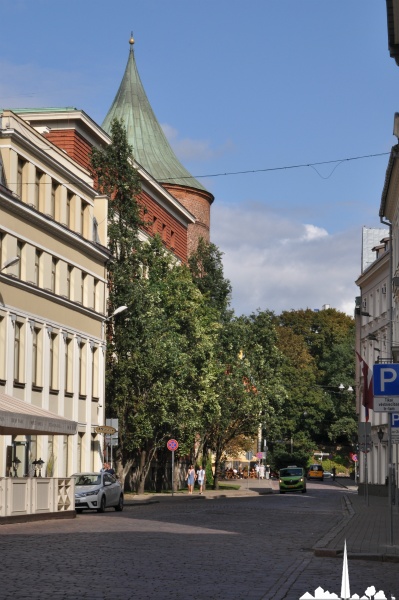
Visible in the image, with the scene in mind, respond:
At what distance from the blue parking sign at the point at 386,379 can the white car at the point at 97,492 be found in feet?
61.5

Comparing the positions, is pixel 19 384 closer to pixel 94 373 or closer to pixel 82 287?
pixel 82 287

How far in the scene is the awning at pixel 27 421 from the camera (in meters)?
32.5

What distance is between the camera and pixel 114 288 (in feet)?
198

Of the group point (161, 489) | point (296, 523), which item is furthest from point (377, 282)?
point (296, 523)

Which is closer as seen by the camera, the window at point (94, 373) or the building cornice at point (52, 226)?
the building cornice at point (52, 226)

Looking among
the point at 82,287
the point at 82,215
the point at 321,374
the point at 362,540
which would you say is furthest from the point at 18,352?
the point at 321,374

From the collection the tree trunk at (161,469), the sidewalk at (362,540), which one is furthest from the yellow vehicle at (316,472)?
the sidewalk at (362,540)

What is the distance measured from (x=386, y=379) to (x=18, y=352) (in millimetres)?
29212

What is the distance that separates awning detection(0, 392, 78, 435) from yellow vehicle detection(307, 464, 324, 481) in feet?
286

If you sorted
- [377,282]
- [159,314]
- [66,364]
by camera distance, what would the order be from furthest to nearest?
[377,282], [159,314], [66,364]

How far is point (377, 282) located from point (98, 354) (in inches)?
804

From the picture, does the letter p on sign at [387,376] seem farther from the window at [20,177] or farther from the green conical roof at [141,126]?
the green conical roof at [141,126]

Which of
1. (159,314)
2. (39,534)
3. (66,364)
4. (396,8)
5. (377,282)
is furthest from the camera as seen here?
(377,282)

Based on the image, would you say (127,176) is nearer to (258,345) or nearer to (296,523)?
(258,345)
